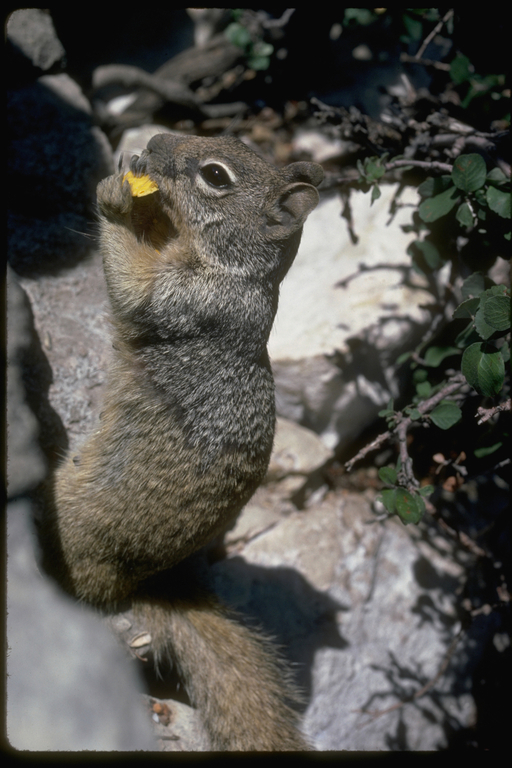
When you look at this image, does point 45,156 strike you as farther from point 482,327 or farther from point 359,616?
point 359,616

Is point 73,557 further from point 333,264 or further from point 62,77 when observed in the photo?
point 62,77

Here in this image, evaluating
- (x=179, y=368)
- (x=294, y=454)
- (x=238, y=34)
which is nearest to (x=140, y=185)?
(x=179, y=368)

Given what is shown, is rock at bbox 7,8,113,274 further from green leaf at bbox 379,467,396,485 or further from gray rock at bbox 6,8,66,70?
green leaf at bbox 379,467,396,485

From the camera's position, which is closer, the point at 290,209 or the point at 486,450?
the point at 290,209

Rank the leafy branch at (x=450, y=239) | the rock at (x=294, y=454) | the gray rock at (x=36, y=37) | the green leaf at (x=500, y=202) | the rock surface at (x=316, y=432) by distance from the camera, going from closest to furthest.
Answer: the leafy branch at (x=450, y=239), the green leaf at (x=500, y=202), the rock surface at (x=316, y=432), the gray rock at (x=36, y=37), the rock at (x=294, y=454)

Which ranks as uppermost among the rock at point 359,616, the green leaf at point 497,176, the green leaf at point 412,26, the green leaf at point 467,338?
the green leaf at point 412,26

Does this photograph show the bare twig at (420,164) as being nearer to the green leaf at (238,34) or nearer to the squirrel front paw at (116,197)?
the squirrel front paw at (116,197)

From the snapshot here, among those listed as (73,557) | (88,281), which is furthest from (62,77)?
(73,557)

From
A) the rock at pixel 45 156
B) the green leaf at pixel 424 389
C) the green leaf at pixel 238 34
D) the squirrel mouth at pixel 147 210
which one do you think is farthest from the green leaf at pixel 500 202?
the green leaf at pixel 238 34
